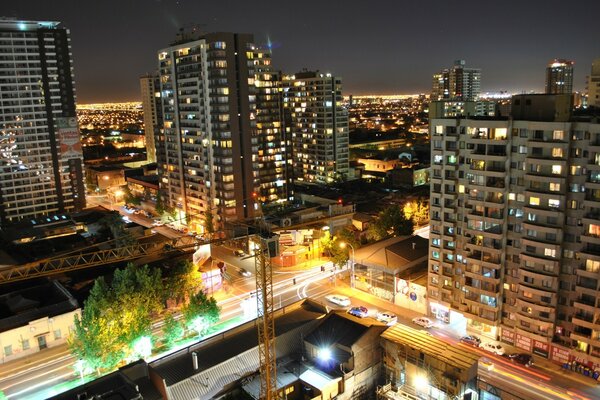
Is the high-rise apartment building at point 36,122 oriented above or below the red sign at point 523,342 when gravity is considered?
above

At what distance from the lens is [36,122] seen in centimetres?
6738

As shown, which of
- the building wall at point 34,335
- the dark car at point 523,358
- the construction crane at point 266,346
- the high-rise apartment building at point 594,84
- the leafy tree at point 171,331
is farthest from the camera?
the high-rise apartment building at point 594,84

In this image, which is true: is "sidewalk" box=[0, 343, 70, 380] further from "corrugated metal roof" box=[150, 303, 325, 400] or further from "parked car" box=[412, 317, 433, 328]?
"parked car" box=[412, 317, 433, 328]

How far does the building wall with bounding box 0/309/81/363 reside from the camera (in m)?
33.4

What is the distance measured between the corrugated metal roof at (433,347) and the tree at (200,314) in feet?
41.7

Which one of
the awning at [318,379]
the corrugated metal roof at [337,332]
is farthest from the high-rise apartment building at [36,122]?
the awning at [318,379]

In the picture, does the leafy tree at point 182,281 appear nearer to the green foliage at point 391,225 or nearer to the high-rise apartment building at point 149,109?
the green foliage at point 391,225

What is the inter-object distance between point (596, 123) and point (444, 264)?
44.9ft

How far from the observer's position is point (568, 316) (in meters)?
30.0

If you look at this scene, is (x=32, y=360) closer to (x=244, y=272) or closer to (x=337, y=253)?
(x=244, y=272)

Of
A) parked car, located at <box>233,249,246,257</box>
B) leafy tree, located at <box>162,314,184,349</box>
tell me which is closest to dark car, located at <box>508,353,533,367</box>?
leafy tree, located at <box>162,314,184,349</box>

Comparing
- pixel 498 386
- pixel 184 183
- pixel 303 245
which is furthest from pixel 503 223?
pixel 184 183

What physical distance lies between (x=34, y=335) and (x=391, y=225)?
3344 cm

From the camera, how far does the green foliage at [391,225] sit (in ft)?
166
